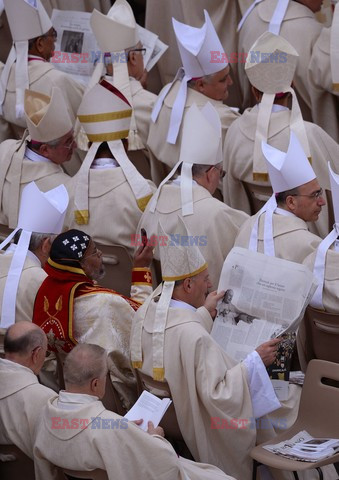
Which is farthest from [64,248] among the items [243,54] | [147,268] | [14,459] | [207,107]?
[243,54]

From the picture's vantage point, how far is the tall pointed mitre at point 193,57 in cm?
660

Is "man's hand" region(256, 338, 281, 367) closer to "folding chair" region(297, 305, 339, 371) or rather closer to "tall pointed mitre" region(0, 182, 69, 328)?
"folding chair" region(297, 305, 339, 371)

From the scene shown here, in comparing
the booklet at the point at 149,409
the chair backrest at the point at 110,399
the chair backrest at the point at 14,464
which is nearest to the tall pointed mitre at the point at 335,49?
the chair backrest at the point at 110,399

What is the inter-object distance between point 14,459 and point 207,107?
2339mm

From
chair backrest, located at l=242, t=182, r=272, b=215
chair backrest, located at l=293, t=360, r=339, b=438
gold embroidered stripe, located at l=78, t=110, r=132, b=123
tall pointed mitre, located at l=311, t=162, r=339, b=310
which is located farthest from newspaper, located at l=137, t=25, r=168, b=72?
chair backrest, located at l=293, t=360, r=339, b=438

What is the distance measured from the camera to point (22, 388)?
4547 mm

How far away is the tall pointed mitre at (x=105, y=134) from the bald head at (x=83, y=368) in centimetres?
198

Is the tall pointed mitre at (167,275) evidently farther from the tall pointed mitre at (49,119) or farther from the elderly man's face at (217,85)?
the elderly man's face at (217,85)

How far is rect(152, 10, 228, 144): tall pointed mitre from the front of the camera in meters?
6.60

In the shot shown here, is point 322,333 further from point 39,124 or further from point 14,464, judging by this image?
point 39,124

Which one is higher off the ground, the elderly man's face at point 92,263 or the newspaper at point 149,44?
the newspaper at point 149,44

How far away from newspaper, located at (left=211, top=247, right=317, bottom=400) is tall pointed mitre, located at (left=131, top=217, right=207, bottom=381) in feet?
0.59

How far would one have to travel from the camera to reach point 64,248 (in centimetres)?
503

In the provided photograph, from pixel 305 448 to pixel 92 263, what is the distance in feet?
4.44
